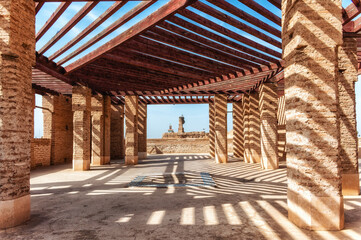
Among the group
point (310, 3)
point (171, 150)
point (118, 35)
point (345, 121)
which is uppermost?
point (118, 35)

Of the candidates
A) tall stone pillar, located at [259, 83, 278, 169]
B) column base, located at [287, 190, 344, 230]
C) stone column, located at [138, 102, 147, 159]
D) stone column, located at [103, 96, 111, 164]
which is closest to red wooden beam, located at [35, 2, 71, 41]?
column base, located at [287, 190, 344, 230]

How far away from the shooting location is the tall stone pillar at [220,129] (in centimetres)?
1412

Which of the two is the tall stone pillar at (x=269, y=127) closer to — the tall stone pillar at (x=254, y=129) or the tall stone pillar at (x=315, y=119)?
the tall stone pillar at (x=254, y=129)

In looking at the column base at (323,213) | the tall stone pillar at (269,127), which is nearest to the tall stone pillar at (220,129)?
the tall stone pillar at (269,127)

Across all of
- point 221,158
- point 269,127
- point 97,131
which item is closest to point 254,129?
point 269,127

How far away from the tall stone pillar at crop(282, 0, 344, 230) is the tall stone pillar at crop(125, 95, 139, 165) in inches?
439

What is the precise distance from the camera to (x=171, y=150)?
24.5 m

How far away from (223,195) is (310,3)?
5060 millimetres

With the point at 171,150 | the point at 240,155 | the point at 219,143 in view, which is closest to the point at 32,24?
the point at 219,143

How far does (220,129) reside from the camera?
14328 millimetres

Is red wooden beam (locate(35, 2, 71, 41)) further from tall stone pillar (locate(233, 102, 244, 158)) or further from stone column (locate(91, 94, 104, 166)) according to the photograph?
tall stone pillar (locate(233, 102, 244, 158))

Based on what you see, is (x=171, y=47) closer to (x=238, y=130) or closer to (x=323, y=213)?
(x=323, y=213)

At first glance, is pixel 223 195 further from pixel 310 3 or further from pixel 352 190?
pixel 310 3

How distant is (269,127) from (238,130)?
22.1ft
